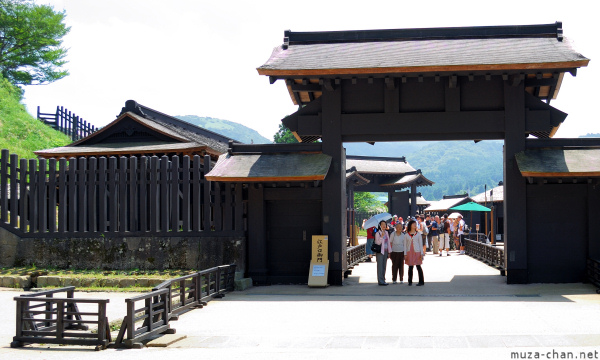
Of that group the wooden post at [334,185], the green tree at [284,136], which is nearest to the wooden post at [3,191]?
the wooden post at [334,185]

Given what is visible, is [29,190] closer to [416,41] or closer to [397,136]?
[397,136]

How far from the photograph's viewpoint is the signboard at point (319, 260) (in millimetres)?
17703

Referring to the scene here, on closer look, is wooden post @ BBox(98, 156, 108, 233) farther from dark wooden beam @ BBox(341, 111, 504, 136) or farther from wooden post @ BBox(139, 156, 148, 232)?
dark wooden beam @ BBox(341, 111, 504, 136)

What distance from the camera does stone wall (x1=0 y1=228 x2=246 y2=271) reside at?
61.6ft

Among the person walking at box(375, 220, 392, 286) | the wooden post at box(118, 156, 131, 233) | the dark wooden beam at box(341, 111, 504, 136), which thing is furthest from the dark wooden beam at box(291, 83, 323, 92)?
the wooden post at box(118, 156, 131, 233)

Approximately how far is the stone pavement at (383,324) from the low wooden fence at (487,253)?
3.98m

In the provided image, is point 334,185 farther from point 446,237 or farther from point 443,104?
point 446,237

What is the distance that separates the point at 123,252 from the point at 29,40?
1301 inches

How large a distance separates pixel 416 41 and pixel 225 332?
474 inches

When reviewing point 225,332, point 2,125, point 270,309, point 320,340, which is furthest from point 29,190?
point 2,125

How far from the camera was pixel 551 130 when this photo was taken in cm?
1895

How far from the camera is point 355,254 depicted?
2567cm

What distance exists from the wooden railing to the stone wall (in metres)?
5.55

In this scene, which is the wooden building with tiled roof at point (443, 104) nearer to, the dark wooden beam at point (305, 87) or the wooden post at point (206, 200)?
the dark wooden beam at point (305, 87)
